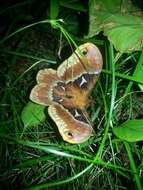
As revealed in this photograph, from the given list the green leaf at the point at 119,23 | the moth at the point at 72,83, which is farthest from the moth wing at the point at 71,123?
the green leaf at the point at 119,23

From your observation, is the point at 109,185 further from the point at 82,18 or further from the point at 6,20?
the point at 6,20

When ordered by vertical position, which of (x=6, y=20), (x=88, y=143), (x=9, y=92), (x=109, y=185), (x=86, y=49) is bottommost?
(x=109, y=185)

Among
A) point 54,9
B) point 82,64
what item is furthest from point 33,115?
point 54,9

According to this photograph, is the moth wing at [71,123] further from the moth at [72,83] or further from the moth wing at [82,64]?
the moth wing at [82,64]

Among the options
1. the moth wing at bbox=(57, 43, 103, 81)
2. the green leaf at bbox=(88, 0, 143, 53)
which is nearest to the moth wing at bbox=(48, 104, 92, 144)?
the moth wing at bbox=(57, 43, 103, 81)

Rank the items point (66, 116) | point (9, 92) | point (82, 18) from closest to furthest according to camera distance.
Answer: point (66, 116)
point (9, 92)
point (82, 18)

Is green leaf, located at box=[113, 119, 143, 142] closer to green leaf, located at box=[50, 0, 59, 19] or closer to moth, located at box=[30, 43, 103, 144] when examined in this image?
moth, located at box=[30, 43, 103, 144]

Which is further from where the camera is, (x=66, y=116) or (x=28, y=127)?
(x=28, y=127)

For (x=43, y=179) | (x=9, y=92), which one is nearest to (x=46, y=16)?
(x=9, y=92)
